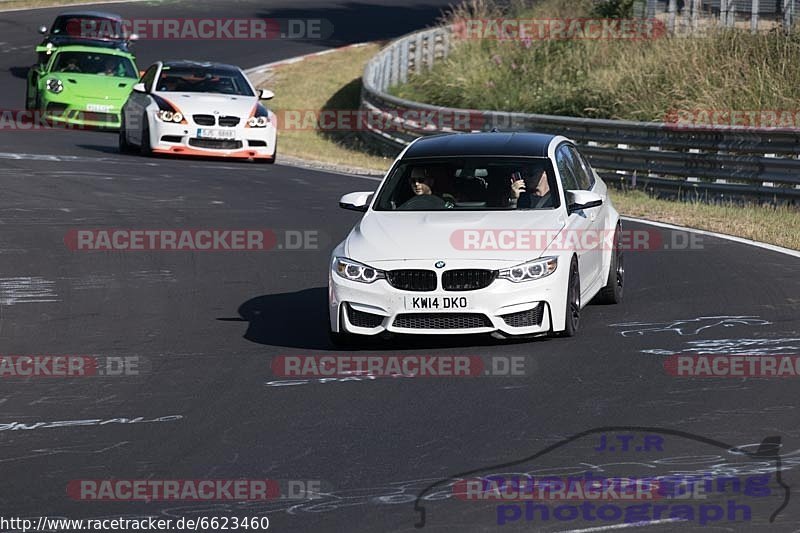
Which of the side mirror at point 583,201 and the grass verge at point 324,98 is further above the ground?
the side mirror at point 583,201

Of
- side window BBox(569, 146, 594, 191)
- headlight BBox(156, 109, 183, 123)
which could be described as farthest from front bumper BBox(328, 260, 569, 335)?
headlight BBox(156, 109, 183, 123)

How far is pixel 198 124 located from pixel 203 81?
5.49ft

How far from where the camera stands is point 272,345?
10.7m

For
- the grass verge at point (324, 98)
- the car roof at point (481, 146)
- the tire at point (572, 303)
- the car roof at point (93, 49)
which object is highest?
the car roof at point (481, 146)

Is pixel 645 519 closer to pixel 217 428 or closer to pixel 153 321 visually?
pixel 217 428

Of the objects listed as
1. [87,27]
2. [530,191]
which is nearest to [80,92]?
[87,27]

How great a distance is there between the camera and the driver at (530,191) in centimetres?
1110

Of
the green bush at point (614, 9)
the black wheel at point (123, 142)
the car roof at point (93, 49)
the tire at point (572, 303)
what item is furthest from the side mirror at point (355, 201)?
the green bush at point (614, 9)

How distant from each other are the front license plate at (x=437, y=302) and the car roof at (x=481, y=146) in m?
1.67

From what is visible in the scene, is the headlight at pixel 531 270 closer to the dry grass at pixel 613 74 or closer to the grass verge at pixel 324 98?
the grass verge at pixel 324 98

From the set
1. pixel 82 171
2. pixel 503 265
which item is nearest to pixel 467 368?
pixel 503 265

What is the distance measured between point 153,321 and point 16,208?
6643 millimetres

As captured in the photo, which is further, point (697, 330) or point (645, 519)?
point (697, 330)

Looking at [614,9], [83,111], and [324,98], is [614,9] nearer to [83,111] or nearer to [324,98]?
[324,98]
